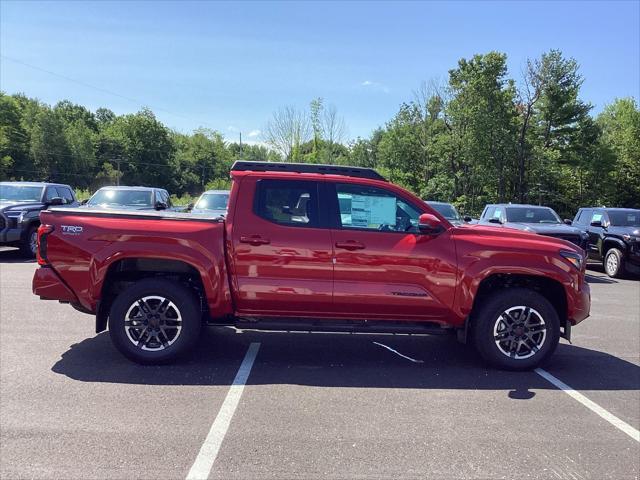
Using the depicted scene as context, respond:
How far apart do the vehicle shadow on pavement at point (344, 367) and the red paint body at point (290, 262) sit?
59 centimetres

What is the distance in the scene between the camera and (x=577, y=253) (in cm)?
538

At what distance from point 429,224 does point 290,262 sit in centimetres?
147

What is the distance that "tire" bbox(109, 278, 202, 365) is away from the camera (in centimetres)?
509

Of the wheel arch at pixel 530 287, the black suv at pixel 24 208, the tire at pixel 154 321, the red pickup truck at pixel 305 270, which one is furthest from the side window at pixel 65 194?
the wheel arch at pixel 530 287

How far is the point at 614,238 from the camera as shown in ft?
43.6

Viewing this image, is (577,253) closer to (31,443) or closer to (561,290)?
(561,290)

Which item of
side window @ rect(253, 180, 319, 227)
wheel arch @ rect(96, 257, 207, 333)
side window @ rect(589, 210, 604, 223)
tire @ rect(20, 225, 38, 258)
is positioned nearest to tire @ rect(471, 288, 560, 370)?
side window @ rect(253, 180, 319, 227)

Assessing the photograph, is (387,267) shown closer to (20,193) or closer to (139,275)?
(139,275)

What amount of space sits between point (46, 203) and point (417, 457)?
1313 cm

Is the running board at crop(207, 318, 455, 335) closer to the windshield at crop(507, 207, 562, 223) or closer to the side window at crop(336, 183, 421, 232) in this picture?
the side window at crop(336, 183, 421, 232)

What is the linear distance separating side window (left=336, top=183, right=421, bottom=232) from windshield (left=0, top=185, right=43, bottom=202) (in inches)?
450

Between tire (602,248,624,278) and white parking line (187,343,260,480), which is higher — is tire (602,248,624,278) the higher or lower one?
the higher one

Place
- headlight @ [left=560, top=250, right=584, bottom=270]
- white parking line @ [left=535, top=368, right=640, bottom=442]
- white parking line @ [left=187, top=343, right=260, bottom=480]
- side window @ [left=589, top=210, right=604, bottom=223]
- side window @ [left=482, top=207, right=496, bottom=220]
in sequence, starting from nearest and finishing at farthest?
white parking line @ [left=187, top=343, right=260, bottom=480] < white parking line @ [left=535, top=368, right=640, bottom=442] < headlight @ [left=560, top=250, right=584, bottom=270] < side window @ [left=589, top=210, right=604, bottom=223] < side window @ [left=482, top=207, right=496, bottom=220]

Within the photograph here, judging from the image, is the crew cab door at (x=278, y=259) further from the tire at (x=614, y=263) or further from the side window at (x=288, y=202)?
the tire at (x=614, y=263)
